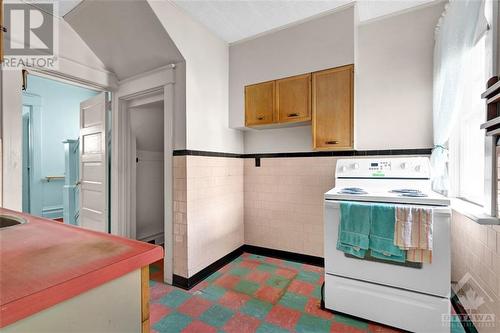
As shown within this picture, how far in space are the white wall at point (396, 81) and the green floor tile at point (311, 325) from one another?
1572mm

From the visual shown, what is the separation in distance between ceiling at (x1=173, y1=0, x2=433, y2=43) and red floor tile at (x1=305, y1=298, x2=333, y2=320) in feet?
8.60

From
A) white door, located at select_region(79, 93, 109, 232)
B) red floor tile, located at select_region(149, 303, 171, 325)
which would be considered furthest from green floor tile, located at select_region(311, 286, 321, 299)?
white door, located at select_region(79, 93, 109, 232)

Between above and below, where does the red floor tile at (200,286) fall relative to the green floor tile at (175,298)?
above

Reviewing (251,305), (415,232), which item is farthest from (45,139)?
(415,232)

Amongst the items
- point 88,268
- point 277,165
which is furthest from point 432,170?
point 88,268

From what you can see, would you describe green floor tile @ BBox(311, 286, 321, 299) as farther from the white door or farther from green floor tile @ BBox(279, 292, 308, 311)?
the white door

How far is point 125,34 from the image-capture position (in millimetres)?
2299

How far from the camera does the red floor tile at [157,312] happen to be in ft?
5.95

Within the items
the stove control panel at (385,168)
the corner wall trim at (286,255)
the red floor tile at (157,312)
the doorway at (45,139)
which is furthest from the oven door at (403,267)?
the doorway at (45,139)

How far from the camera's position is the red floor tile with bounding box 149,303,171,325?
5.95 ft

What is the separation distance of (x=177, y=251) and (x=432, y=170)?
2.45 meters

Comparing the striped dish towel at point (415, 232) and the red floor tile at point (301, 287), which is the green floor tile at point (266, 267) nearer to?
the red floor tile at point (301, 287)

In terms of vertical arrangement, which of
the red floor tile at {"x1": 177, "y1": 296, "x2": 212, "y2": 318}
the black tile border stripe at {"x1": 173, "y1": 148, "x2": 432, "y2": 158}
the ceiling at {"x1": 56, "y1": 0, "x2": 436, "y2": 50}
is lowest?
the red floor tile at {"x1": 177, "y1": 296, "x2": 212, "y2": 318}

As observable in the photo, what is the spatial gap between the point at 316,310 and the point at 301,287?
339mm
